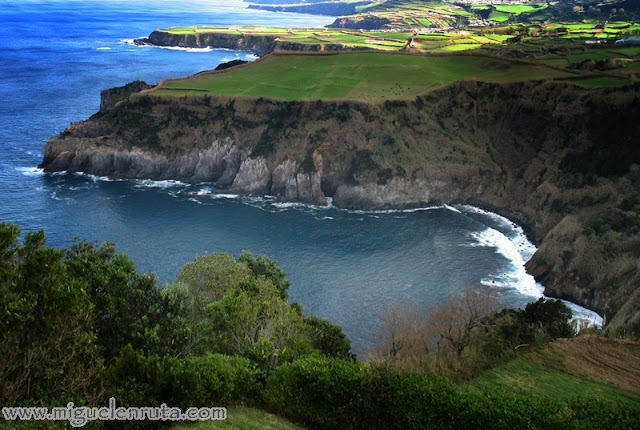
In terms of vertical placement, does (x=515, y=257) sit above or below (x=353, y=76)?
below

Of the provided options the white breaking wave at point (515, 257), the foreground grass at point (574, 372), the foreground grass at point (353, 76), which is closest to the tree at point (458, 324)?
the foreground grass at point (574, 372)

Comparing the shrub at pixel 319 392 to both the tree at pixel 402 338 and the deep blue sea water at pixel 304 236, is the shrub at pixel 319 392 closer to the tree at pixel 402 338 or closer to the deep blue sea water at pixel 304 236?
the tree at pixel 402 338

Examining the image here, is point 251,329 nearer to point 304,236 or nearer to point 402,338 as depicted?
point 402,338

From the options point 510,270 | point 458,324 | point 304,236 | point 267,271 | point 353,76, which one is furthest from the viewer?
point 353,76

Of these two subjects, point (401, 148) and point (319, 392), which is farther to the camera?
point (401, 148)

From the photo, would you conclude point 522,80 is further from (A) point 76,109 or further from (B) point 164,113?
(A) point 76,109

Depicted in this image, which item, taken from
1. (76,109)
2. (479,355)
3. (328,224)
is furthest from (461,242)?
(76,109)

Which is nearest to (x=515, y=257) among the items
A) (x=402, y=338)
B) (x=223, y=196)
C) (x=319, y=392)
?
(x=402, y=338)
